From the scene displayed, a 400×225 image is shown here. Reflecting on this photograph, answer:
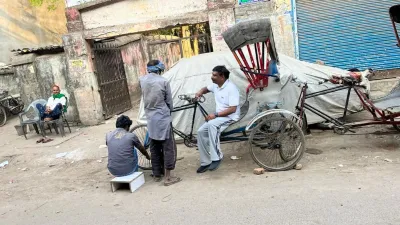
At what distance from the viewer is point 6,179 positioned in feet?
19.4

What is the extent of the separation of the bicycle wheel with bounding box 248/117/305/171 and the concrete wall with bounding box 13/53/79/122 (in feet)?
22.0

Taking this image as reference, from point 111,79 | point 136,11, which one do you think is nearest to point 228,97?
point 136,11

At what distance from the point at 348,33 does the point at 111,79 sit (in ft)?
21.3

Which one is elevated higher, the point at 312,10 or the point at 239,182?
the point at 312,10

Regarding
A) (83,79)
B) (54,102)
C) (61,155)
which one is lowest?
(61,155)

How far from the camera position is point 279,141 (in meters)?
4.66

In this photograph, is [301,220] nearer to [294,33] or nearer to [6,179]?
[6,179]

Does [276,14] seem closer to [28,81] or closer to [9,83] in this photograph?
[28,81]

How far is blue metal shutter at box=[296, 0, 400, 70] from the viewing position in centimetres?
777

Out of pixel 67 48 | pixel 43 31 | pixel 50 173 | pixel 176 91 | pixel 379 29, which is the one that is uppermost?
pixel 43 31

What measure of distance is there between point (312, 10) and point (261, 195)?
5.49 metres

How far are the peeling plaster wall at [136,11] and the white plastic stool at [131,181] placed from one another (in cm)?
482

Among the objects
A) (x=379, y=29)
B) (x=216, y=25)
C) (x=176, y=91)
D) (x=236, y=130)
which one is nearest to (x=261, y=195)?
(x=236, y=130)

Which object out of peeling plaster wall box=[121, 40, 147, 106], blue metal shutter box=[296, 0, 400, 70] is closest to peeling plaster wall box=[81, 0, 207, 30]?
blue metal shutter box=[296, 0, 400, 70]
